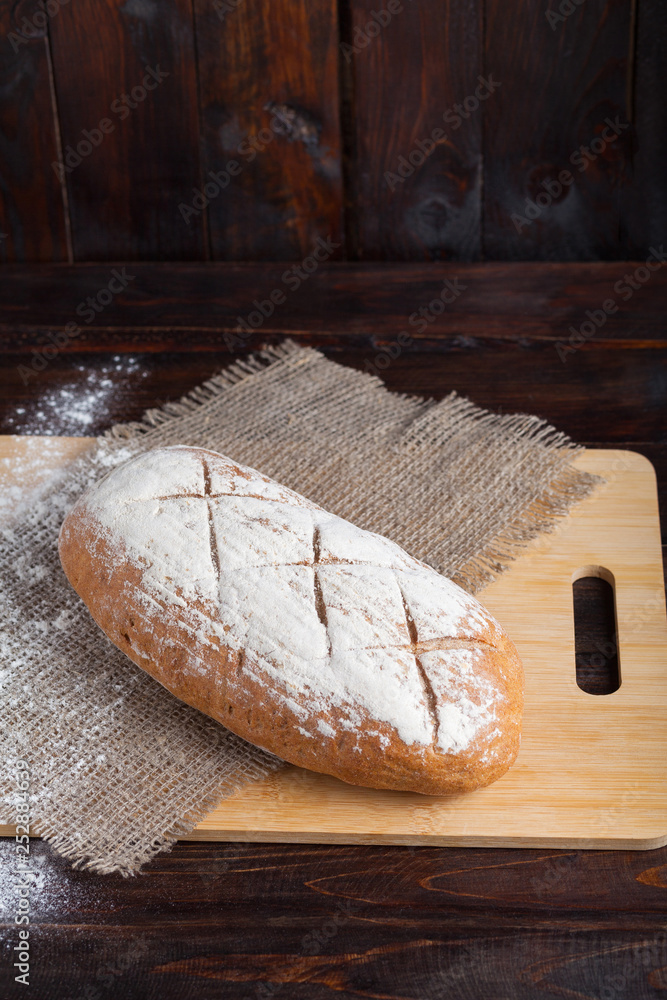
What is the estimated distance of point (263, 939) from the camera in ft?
4.89

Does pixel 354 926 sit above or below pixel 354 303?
below

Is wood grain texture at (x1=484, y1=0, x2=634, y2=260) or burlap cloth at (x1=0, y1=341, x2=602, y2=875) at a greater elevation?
wood grain texture at (x1=484, y1=0, x2=634, y2=260)

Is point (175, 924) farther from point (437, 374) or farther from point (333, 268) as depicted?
point (333, 268)

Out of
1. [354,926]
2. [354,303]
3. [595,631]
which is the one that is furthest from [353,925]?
[354,303]

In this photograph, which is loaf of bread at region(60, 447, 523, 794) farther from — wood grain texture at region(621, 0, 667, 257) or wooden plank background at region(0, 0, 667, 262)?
wood grain texture at region(621, 0, 667, 257)

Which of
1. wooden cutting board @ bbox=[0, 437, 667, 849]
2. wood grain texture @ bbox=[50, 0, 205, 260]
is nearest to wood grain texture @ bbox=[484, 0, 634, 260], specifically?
wood grain texture @ bbox=[50, 0, 205, 260]

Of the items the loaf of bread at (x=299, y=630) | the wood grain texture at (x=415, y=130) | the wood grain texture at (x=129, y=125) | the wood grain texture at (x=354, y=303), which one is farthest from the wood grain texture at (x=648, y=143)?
the loaf of bread at (x=299, y=630)

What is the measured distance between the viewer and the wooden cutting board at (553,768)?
1.59 metres

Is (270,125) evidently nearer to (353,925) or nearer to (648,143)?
(648,143)

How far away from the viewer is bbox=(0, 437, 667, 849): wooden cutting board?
1.59 meters

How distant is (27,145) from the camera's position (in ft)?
10.3

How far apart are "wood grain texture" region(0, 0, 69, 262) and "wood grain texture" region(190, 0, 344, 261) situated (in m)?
0.48

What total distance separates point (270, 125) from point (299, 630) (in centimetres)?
200

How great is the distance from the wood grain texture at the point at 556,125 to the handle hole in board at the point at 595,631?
5.12 feet
